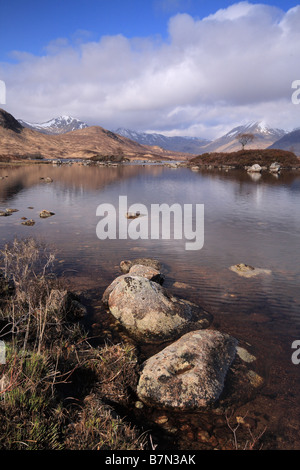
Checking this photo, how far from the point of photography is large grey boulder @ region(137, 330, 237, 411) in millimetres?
5930

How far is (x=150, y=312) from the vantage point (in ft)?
28.7

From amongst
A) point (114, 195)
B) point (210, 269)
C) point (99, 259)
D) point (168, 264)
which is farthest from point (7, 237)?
point (114, 195)

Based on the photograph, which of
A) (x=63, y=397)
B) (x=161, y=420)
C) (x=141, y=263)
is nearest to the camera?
(x=63, y=397)

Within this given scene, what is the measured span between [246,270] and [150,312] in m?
6.81

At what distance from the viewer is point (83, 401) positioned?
5.47 meters

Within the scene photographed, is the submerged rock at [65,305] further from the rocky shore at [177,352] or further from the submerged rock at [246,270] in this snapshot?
the submerged rock at [246,270]

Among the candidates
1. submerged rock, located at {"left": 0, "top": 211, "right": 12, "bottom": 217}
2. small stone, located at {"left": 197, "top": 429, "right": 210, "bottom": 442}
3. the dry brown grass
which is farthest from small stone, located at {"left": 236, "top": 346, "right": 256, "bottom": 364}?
submerged rock, located at {"left": 0, "top": 211, "right": 12, "bottom": 217}

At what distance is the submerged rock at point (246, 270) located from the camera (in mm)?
13086

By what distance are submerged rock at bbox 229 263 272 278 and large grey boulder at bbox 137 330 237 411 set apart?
6390 millimetres

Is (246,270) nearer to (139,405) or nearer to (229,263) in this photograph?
(229,263)

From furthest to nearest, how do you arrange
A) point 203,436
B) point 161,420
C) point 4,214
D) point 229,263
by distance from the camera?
point 4,214 < point 229,263 < point 161,420 < point 203,436

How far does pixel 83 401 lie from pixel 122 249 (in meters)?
11.3

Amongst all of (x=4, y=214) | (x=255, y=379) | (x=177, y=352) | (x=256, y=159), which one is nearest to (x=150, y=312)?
(x=177, y=352)

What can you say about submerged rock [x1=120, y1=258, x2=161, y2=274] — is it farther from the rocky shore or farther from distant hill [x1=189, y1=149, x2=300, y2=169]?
distant hill [x1=189, y1=149, x2=300, y2=169]
